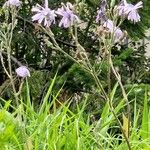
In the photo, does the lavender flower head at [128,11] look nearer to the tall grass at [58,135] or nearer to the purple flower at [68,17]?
the purple flower at [68,17]

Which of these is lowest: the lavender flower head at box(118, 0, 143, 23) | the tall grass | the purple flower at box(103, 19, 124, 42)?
the tall grass

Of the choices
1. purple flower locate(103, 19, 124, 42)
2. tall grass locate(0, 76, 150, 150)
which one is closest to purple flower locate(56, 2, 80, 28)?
purple flower locate(103, 19, 124, 42)

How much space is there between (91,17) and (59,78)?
792mm

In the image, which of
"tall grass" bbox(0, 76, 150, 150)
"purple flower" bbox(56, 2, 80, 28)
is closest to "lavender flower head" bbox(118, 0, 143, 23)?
"purple flower" bbox(56, 2, 80, 28)

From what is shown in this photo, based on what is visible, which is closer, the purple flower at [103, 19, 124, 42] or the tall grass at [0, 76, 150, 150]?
the purple flower at [103, 19, 124, 42]

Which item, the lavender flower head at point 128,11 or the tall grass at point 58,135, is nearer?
the lavender flower head at point 128,11

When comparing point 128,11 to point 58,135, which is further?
point 58,135

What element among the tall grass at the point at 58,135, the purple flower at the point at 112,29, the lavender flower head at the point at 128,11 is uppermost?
the lavender flower head at the point at 128,11

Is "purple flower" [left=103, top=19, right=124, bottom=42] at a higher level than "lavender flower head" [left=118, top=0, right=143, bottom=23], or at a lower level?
lower

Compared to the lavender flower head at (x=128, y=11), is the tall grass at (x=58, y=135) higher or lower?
lower

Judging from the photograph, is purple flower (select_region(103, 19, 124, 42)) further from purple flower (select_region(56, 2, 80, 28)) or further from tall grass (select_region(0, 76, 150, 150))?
tall grass (select_region(0, 76, 150, 150))

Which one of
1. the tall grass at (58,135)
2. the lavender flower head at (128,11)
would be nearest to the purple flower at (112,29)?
the lavender flower head at (128,11)

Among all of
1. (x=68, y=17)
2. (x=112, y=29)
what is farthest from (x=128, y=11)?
(x=68, y=17)

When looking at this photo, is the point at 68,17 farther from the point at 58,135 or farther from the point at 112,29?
the point at 58,135
